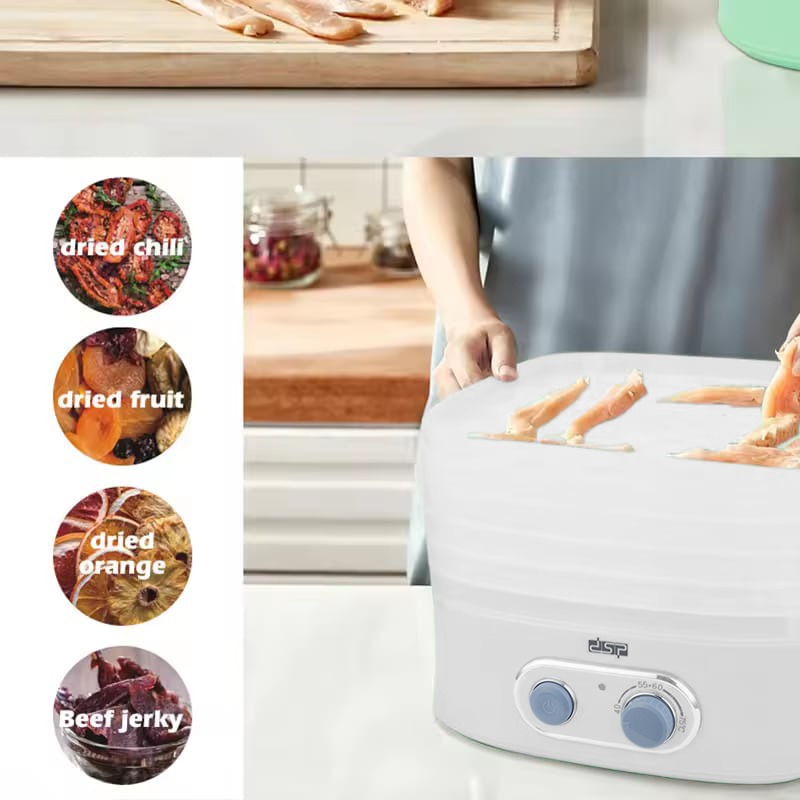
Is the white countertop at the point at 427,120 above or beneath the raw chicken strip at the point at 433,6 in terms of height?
beneath

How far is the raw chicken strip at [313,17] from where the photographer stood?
490 mm

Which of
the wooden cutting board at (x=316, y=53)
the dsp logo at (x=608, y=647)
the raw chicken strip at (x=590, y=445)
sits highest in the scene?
the wooden cutting board at (x=316, y=53)

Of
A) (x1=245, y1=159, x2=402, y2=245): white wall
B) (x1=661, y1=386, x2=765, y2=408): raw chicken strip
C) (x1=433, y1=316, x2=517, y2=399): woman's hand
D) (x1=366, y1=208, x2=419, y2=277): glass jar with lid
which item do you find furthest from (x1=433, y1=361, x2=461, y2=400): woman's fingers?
(x1=245, y1=159, x2=402, y2=245): white wall

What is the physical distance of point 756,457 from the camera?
54 centimetres

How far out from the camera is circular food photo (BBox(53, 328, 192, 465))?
0.56m

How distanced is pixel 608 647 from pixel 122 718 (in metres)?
0.26

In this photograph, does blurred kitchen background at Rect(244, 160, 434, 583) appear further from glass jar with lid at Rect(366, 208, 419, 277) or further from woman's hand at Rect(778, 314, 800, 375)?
woman's hand at Rect(778, 314, 800, 375)

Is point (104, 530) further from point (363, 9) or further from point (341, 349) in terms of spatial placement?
point (341, 349)

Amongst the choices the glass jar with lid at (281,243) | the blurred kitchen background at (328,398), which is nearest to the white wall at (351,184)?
the glass jar with lid at (281,243)

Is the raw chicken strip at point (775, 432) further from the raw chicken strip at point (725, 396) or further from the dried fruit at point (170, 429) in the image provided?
the dried fruit at point (170, 429)

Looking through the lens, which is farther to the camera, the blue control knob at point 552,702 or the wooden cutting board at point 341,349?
the wooden cutting board at point 341,349

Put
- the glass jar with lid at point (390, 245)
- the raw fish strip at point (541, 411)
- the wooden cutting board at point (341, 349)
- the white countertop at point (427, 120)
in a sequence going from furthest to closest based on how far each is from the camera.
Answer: the glass jar with lid at point (390, 245) → the wooden cutting board at point (341, 349) → the raw fish strip at point (541, 411) → the white countertop at point (427, 120)

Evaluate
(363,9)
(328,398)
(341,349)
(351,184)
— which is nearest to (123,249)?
(363,9)

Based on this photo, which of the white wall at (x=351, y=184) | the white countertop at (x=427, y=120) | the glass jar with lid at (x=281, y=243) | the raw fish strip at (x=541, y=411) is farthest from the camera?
the white wall at (x=351, y=184)
